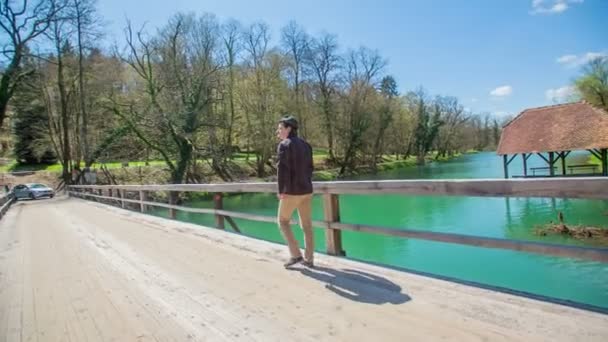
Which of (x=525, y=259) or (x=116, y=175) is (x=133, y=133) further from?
(x=525, y=259)

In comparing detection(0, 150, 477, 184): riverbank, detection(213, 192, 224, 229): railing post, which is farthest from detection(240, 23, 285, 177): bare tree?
detection(213, 192, 224, 229): railing post

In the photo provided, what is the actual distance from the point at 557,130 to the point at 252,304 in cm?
2328

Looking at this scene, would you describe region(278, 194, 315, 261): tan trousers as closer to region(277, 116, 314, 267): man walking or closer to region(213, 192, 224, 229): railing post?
region(277, 116, 314, 267): man walking

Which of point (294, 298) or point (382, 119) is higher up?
point (382, 119)

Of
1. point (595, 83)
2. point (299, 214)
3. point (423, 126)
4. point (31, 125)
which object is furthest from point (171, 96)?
point (423, 126)

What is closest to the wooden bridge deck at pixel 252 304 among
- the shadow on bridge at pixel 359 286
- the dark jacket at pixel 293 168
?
the shadow on bridge at pixel 359 286

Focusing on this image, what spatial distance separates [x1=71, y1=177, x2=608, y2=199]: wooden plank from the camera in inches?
101

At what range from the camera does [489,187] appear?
3.07 meters

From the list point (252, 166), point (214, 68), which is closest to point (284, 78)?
point (252, 166)

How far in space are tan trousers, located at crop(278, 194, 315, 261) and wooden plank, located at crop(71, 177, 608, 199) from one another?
0.42m

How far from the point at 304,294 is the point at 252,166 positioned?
35.9 m

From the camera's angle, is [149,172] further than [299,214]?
Yes

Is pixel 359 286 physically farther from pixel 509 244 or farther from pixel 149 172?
pixel 149 172

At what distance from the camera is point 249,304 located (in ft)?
10.9
